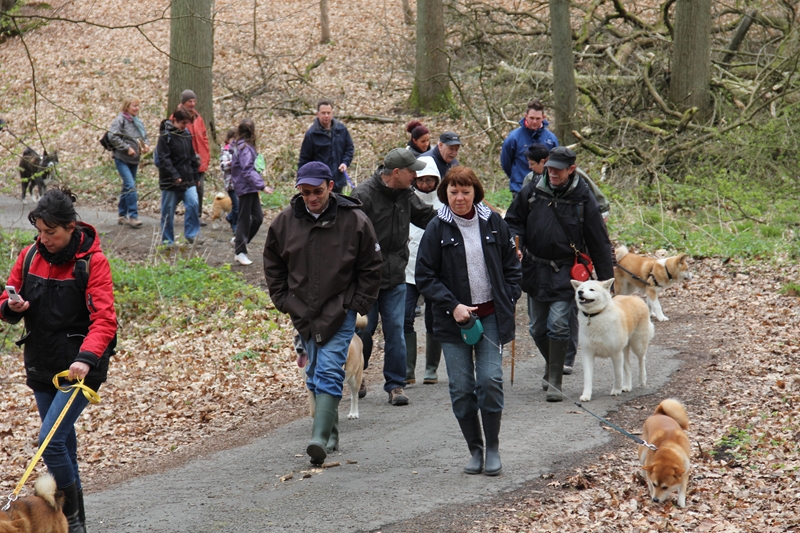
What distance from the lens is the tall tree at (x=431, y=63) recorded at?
20.0 metres

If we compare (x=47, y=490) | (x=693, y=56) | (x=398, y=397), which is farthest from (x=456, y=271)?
(x=693, y=56)

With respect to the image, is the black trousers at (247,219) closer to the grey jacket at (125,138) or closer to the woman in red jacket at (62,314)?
the grey jacket at (125,138)

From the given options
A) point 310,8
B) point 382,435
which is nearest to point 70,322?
point 382,435

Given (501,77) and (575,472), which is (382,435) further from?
(501,77)

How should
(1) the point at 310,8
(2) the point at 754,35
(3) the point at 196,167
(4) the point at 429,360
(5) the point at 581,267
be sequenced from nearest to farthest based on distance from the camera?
(5) the point at 581,267, (4) the point at 429,360, (3) the point at 196,167, (2) the point at 754,35, (1) the point at 310,8

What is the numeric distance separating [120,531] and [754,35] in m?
18.1

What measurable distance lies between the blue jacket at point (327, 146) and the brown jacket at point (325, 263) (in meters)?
5.90

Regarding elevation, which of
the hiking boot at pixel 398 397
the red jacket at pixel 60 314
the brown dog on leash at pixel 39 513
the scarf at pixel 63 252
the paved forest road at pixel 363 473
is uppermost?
the scarf at pixel 63 252

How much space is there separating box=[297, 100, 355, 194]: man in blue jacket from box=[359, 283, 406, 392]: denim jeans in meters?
4.49

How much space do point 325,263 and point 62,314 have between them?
1.73 metres

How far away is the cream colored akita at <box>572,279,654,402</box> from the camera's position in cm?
706

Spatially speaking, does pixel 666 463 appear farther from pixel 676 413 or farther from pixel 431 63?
pixel 431 63

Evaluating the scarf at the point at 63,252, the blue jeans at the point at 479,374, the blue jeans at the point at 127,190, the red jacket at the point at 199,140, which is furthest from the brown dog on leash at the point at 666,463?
the blue jeans at the point at 127,190

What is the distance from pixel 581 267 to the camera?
710 cm
